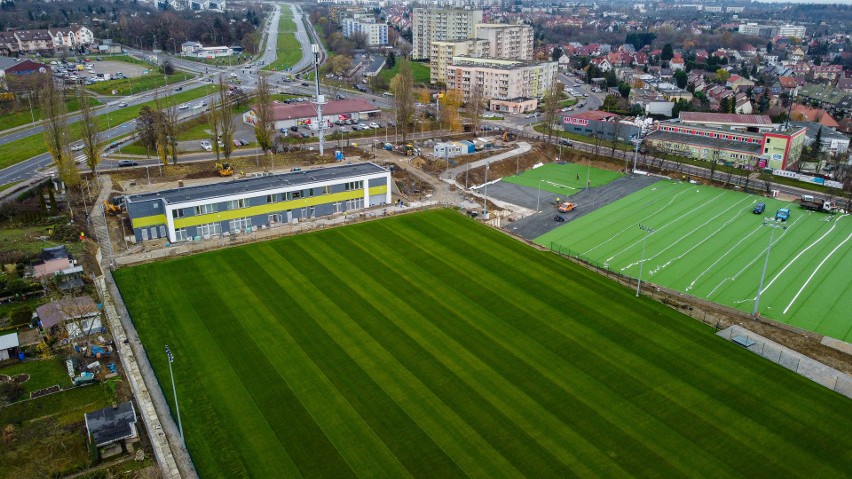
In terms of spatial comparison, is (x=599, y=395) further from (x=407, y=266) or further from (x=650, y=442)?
(x=407, y=266)

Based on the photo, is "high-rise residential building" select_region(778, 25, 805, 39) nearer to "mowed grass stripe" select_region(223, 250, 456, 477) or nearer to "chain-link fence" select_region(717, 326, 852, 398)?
"chain-link fence" select_region(717, 326, 852, 398)

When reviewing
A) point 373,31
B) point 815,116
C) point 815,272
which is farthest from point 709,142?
point 373,31

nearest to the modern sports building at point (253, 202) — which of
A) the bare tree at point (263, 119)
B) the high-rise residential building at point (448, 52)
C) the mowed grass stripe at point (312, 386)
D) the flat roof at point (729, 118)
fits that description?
the mowed grass stripe at point (312, 386)

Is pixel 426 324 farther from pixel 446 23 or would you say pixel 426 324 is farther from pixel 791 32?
pixel 791 32

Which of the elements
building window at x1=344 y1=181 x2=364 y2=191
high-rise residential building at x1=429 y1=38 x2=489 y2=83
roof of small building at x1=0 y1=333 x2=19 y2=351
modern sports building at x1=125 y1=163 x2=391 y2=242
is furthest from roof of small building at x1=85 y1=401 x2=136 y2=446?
high-rise residential building at x1=429 y1=38 x2=489 y2=83

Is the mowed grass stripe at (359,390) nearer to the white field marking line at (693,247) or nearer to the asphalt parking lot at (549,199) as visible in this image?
the asphalt parking lot at (549,199)

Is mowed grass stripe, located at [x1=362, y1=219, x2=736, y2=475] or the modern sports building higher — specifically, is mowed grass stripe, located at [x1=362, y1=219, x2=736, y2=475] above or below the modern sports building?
below
